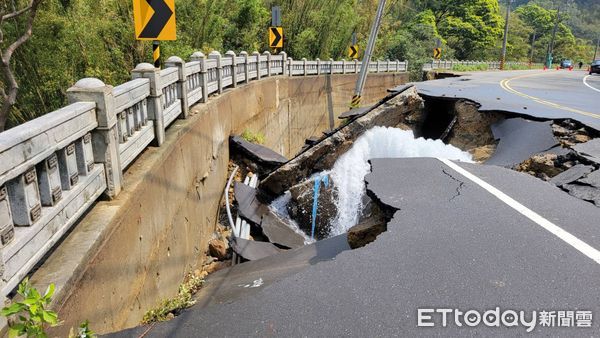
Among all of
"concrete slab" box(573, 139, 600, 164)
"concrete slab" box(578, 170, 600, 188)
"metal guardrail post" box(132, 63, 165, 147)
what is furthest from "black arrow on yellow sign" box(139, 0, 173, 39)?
"concrete slab" box(573, 139, 600, 164)

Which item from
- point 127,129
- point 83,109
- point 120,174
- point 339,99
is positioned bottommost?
point 339,99

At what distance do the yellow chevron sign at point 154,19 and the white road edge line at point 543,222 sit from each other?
Result: 4.77 meters

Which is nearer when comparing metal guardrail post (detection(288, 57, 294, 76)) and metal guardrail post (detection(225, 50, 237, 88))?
metal guardrail post (detection(225, 50, 237, 88))

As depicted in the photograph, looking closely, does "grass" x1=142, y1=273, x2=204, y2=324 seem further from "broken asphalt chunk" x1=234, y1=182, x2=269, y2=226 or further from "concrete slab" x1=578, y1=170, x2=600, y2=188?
"concrete slab" x1=578, y1=170, x2=600, y2=188

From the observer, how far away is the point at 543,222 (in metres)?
4.73

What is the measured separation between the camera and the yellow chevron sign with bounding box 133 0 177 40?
6484 millimetres

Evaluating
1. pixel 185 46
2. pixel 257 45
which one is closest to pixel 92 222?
pixel 185 46

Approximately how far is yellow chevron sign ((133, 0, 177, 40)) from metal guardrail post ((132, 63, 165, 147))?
1.17 m

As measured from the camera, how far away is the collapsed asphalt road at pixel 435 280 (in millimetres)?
3211

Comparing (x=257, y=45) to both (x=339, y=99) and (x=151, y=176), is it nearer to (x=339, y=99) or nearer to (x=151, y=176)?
(x=339, y=99)

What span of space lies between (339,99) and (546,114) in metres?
15.9

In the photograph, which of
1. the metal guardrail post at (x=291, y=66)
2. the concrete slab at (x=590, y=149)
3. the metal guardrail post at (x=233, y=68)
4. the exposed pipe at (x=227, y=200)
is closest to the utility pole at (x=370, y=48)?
the metal guardrail post at (x=291, y=66)

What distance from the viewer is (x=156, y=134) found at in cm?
576

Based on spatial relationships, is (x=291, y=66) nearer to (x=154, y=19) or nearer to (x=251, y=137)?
(x=251, y=137)
